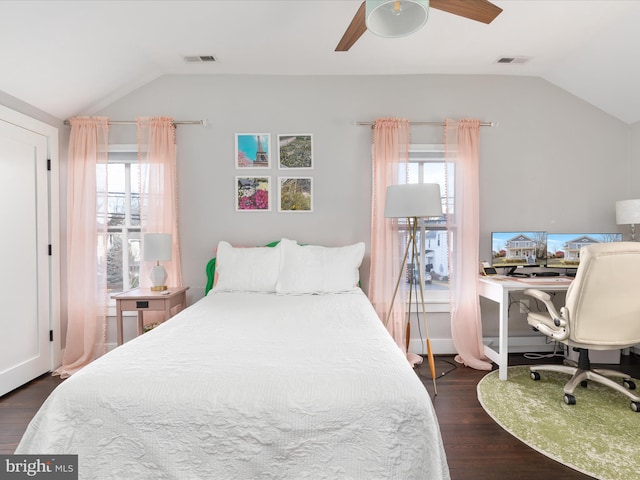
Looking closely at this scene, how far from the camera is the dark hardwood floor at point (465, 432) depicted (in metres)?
1.77

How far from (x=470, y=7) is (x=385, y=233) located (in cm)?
191

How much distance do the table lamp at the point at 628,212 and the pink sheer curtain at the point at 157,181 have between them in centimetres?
420

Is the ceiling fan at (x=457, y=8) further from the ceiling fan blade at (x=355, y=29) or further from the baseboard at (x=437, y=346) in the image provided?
the baseboard at (x=437, y=346)

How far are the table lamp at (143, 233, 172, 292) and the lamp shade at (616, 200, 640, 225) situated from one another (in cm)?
417

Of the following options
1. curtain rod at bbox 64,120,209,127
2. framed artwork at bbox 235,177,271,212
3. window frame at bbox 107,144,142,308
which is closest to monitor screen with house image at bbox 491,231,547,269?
framed artwork at bbox 235,177,271,212

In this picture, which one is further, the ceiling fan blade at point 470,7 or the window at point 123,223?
the window at point 123,223

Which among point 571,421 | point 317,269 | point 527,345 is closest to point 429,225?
point 317,269

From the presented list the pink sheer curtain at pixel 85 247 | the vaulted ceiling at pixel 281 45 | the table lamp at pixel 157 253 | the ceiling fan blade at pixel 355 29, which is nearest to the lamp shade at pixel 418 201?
the ceiling fan blade at pixel 355 29

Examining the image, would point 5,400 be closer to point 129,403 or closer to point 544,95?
point 129,403

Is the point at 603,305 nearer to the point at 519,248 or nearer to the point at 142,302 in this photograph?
the point at 519,248

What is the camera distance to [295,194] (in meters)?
3.43

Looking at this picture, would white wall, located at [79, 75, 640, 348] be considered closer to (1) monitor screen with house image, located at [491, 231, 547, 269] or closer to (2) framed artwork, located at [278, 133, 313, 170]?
(2) framed artwork, located at [278, 133, 313, 170]

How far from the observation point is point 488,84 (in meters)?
3.47

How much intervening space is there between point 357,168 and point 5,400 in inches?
134
